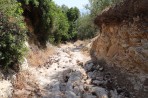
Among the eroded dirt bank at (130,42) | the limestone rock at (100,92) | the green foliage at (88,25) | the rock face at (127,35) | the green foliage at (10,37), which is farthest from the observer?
the green foliage at (88,25)

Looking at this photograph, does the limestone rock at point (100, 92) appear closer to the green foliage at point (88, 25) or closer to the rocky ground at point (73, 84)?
the rocky ground at point (73, 84)

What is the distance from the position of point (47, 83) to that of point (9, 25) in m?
2.99

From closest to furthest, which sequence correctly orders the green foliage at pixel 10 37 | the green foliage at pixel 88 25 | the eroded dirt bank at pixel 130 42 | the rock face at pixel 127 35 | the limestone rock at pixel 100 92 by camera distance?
1. the limestone rock at pixel 100 92
2. the eroded dirt bank at pixel 130 42
3. the rock face at pixel 127 35
4. the green foliage at pixel 10 37
5. the green foliage at pixel 88 25

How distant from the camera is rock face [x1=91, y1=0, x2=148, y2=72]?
9320 millimetres

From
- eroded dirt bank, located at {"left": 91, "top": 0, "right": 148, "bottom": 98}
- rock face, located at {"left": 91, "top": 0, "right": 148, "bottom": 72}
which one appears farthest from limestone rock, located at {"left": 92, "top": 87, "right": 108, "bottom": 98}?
rock face, located at {"left": 91, "top": 0, "right": 148, "bottom": 72}

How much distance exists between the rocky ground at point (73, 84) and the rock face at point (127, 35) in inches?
22.0

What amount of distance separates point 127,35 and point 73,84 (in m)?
3.04

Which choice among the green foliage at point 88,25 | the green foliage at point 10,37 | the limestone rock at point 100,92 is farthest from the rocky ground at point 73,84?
the green foliage at point 88,25

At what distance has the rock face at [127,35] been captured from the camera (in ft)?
30.6

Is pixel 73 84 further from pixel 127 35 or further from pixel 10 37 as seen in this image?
pixel 10 37

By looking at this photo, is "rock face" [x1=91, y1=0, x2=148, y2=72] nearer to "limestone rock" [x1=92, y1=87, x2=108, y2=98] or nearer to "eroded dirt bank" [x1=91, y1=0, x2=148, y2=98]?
"eroded dirt bank" [x1=91, y1=0, x2=148, y2=98]

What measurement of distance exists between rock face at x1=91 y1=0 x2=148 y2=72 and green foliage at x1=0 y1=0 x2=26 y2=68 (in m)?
4.24

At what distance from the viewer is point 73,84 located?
10.4 m

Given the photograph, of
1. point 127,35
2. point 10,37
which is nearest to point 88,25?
point 127,35
